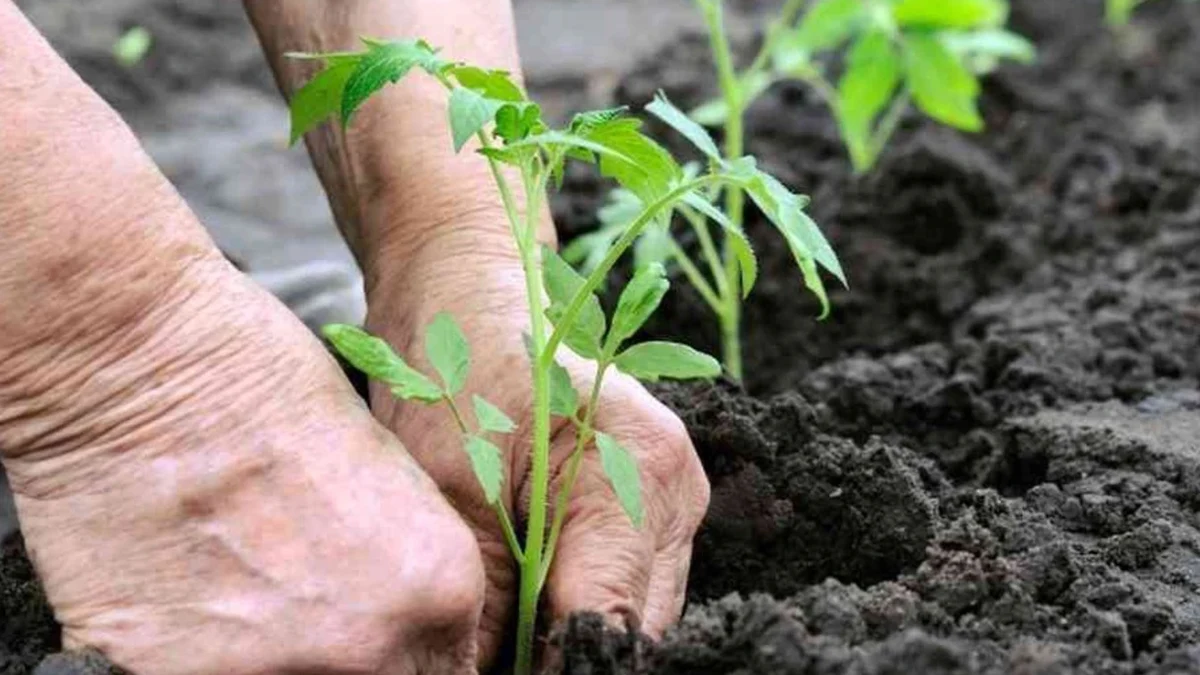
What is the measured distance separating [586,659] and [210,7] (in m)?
3.99

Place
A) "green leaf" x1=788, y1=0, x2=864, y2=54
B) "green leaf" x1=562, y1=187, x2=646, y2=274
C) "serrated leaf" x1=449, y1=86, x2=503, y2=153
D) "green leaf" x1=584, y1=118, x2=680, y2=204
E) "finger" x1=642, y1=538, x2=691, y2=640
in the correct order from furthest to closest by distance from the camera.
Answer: "green leaf" x1=788, y1=0, x2=864, y2=54 < "green leaf" x1=562, y1=187, x2=646, y2=274 < "finger" x1=642, y1=538, x2=691, y2=640 < "green leaf" x1=584, y1=118, x2=680, y2=204 < "serrated leaf" x1=449, y1=86, x2=503, y2=153

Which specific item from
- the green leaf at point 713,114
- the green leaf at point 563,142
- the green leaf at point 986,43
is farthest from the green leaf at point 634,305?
the green leaf at point 986,43

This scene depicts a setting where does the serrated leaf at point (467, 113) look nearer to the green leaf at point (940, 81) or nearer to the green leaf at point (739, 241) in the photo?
→ the green leaf at point (739, 241)

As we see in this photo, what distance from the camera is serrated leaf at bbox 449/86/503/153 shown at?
1.47 meters

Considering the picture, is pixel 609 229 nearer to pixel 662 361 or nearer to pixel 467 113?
pixel 662 361

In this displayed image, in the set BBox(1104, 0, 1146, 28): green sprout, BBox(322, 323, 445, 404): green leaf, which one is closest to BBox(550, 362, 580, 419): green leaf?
BBox(322, 323, 445, 404): green leaf

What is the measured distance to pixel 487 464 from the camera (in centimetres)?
153

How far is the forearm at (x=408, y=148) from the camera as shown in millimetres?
2028

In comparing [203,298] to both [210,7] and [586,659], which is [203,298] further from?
[210,7]

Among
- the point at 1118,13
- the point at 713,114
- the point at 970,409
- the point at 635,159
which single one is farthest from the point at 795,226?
the point at 1118,13

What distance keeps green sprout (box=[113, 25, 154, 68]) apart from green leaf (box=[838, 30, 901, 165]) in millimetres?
1863

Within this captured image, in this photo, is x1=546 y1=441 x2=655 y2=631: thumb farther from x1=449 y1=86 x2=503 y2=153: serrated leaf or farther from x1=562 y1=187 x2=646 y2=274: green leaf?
x1=562 y1=187 x2=646 y2=274: green leaf

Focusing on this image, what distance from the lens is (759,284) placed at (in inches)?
122

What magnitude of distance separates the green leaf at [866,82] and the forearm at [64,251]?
5.98 ft
